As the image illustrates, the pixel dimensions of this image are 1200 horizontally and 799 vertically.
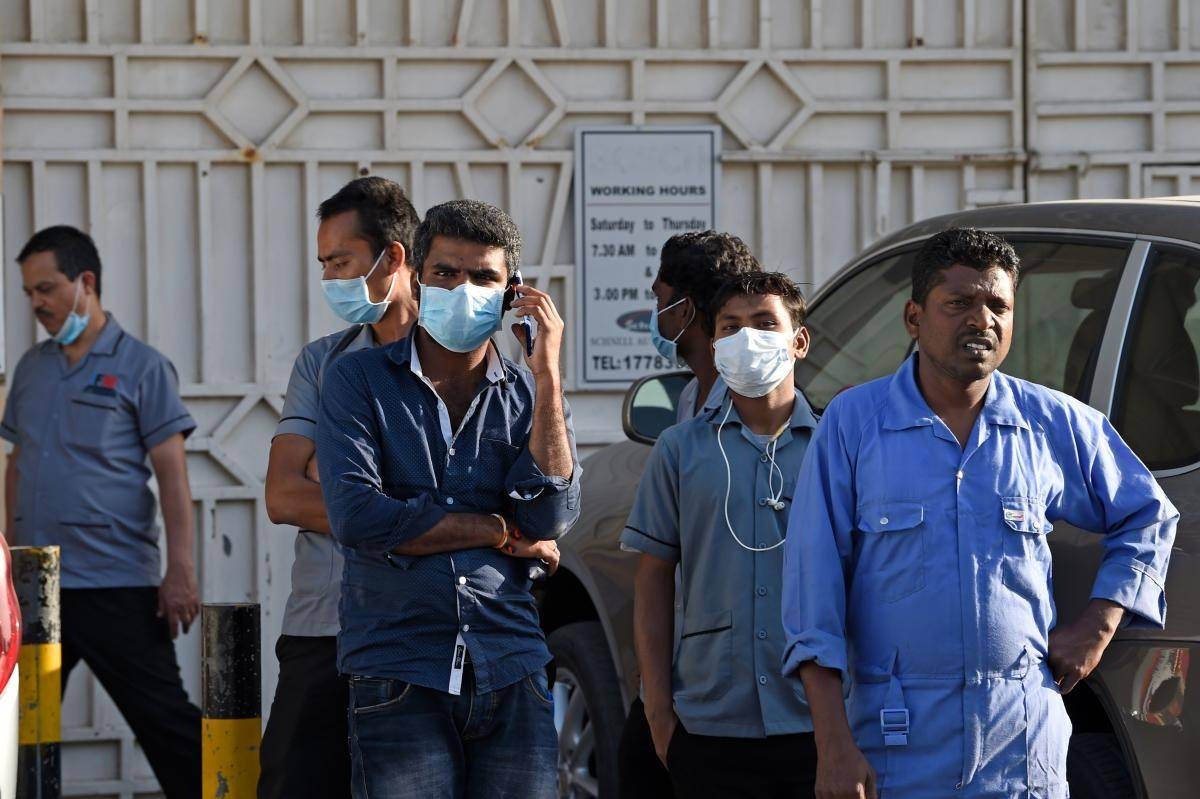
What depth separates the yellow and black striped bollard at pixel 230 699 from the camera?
4297 millimetres

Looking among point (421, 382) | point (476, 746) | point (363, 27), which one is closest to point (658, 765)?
point (476, 746)

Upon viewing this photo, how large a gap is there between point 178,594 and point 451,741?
111 inches

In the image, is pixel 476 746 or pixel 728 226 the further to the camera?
pixel 728 226

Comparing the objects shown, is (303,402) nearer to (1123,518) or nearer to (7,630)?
(7,630)

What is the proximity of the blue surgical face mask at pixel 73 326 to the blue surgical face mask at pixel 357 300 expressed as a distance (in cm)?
223

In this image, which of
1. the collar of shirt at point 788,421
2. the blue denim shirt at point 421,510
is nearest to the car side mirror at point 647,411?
the collar of shirt at point 788,421

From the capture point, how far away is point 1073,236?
3.85 m

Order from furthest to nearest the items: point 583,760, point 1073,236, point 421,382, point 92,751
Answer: point 92,751 → point 583,760 → point 1073,236 → point 421,382

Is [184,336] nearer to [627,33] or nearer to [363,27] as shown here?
[363,27]

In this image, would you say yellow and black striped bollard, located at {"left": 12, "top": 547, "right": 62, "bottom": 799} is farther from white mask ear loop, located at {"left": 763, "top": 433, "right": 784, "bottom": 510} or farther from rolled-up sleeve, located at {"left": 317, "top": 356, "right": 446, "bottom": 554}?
white mask ear loop, located at {"left": 763, "top": 433, "right": 784, "bottom": 510}

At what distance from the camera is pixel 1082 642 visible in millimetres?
3119

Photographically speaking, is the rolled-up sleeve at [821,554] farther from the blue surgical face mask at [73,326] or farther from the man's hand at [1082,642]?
the blue surgical face mask at [73,326]

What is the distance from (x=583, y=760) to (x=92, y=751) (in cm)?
352

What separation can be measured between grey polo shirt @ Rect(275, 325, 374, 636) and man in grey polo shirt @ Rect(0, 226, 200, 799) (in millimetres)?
1975
